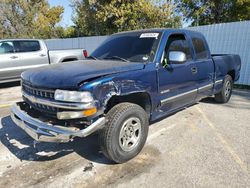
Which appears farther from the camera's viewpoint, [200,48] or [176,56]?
[200,48]

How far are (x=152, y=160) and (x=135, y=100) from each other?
95cm

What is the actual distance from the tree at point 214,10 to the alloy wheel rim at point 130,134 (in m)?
16.3

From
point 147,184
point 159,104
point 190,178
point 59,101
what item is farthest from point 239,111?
point 59,101

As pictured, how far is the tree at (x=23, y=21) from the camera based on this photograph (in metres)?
28.8

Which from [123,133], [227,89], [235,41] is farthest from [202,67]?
[235,41]

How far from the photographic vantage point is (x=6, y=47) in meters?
9.25

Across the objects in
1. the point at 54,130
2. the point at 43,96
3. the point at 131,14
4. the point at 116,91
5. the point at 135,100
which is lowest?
the point at 54,130

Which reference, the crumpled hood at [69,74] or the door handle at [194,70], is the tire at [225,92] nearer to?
the door handle at [194,70]

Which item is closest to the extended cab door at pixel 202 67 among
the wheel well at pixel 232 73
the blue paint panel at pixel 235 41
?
the wheel well at pixel 232 73

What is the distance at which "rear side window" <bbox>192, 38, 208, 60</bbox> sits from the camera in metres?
5.36

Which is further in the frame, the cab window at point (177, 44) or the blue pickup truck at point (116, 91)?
the cab window at point (177, 44)

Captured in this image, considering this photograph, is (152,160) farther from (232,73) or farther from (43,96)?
(232,73)

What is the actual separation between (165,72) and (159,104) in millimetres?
548

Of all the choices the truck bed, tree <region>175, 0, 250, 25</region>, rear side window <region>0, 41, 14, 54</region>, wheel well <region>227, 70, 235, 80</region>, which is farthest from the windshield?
tree <region>175, 0, 250, 25</region>
